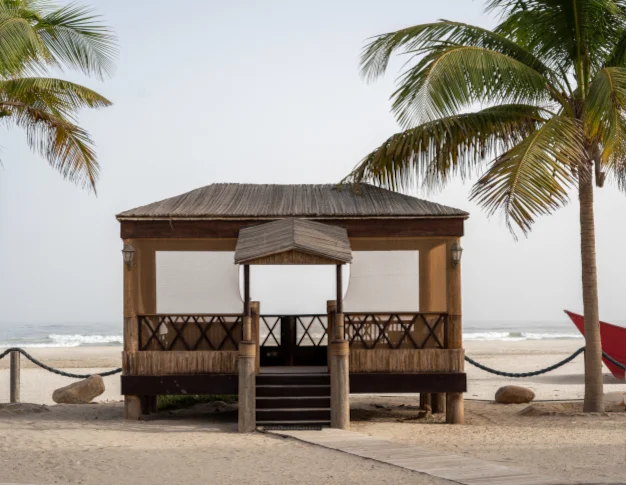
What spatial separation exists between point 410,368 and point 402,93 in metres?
3.97

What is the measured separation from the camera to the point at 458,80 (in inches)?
493

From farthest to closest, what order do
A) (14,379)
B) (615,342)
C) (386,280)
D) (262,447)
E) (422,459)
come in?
(615,342) → (14,379) → (386,280) → (262,447) → (422,459)

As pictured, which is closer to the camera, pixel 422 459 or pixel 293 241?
pixel 422 459

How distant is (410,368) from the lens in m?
12.5

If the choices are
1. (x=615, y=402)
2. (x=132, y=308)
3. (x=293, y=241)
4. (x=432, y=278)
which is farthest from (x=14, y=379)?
(x=615, y=402)

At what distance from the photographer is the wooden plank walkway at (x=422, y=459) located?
7871 mm

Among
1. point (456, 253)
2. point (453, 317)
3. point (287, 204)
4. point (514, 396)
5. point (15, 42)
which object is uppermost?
point (15, 42)

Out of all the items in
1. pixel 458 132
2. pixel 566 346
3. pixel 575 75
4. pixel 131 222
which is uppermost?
pixel 575 75

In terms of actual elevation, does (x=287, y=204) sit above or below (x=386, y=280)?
above

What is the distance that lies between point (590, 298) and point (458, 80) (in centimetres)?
399

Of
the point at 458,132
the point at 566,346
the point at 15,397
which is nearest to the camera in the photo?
the point at 458,132

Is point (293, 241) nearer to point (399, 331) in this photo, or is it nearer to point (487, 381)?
point (399, 331)

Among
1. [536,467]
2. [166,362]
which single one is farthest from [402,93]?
[536,467]

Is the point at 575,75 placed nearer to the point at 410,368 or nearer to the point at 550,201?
the point at 550,201
